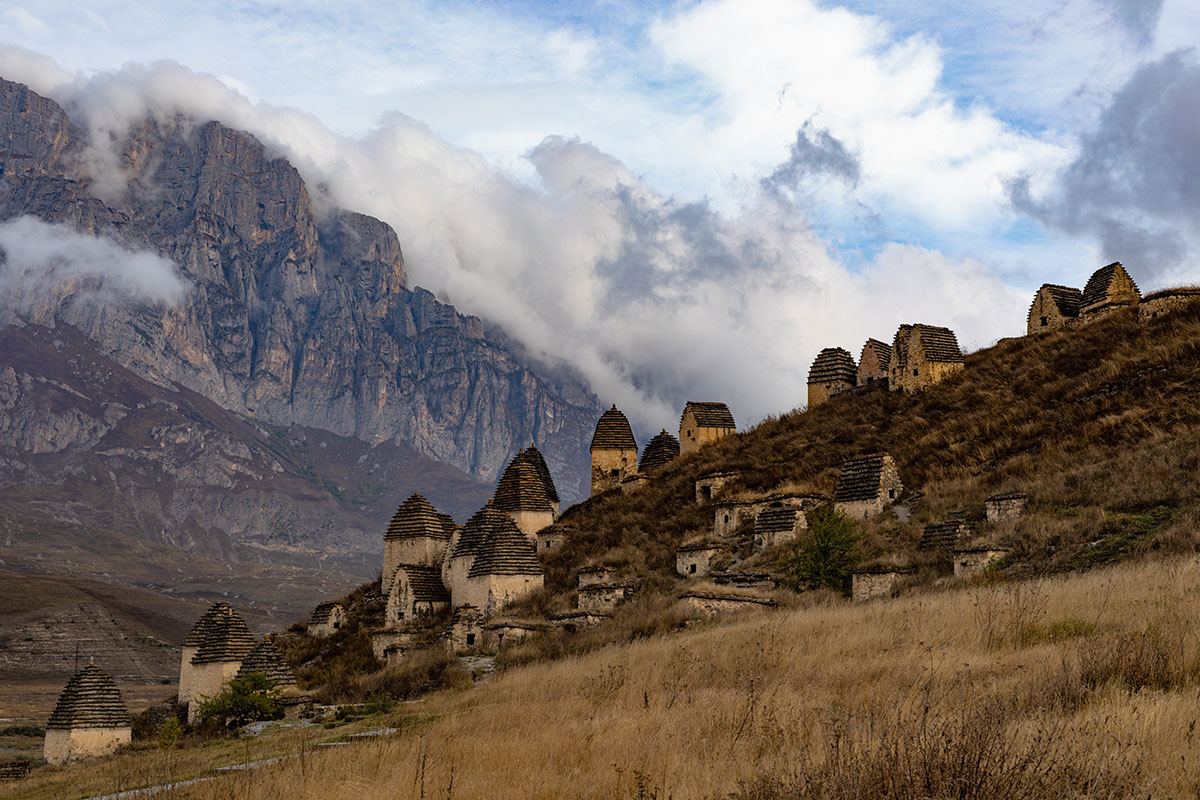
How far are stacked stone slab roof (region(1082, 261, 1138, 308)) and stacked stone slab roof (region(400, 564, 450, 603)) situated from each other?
98.0 ft

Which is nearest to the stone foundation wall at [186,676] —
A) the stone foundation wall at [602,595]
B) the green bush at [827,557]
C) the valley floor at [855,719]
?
the stone foundation wall at [602,595]

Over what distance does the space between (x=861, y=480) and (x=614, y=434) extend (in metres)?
23.7

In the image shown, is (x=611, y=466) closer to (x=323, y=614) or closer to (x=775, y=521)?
(x=323, y=614)

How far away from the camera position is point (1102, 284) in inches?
1836

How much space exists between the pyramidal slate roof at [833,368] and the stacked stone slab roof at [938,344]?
550cm

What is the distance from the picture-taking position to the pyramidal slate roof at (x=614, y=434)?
180ft

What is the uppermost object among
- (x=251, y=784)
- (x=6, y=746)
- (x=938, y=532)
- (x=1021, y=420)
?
(x=1021, y=420)

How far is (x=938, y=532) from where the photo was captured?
26641 millimetres

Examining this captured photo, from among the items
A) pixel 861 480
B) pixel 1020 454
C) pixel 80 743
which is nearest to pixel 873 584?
pixel 861 480

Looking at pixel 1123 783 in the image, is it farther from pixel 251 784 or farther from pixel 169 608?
pixel 169 608

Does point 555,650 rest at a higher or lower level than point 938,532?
lower

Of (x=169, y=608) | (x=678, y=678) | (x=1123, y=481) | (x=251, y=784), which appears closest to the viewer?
(x=251, y=784)

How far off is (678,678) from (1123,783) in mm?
8330

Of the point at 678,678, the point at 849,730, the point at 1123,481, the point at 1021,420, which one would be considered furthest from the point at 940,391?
the point at 849,730
